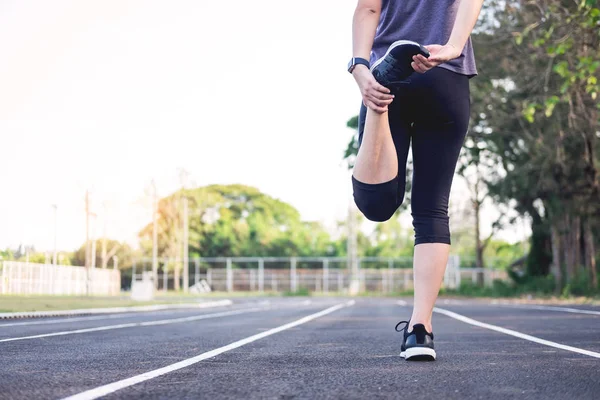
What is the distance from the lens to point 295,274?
58.8m

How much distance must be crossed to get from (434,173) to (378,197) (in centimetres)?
30

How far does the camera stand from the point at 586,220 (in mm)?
24156

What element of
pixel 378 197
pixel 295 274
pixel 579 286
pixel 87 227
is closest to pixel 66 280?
pixel 87 227

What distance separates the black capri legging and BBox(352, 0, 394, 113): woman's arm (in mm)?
256

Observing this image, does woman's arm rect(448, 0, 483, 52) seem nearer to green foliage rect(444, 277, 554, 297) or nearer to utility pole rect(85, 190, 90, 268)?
green foliage rect(444, 277, 554, 297)

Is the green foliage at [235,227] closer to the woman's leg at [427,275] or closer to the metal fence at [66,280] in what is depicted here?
the metal fence at [66,280]

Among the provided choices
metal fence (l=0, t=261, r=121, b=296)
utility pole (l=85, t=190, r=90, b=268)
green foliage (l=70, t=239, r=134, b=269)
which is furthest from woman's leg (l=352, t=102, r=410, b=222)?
green foliage (l=70, t=239, r=134, b=269)

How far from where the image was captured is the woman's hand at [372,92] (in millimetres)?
3330

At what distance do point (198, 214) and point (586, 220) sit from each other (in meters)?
53.9

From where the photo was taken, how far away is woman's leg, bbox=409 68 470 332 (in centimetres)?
364

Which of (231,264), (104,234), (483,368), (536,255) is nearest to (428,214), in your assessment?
(483,368)

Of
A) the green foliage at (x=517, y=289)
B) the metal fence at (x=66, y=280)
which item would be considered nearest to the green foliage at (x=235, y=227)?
the metal fence at (x=66, y=280)

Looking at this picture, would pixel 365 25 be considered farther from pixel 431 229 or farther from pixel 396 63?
pixel 431 229

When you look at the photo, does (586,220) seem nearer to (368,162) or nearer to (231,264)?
(368,162)
